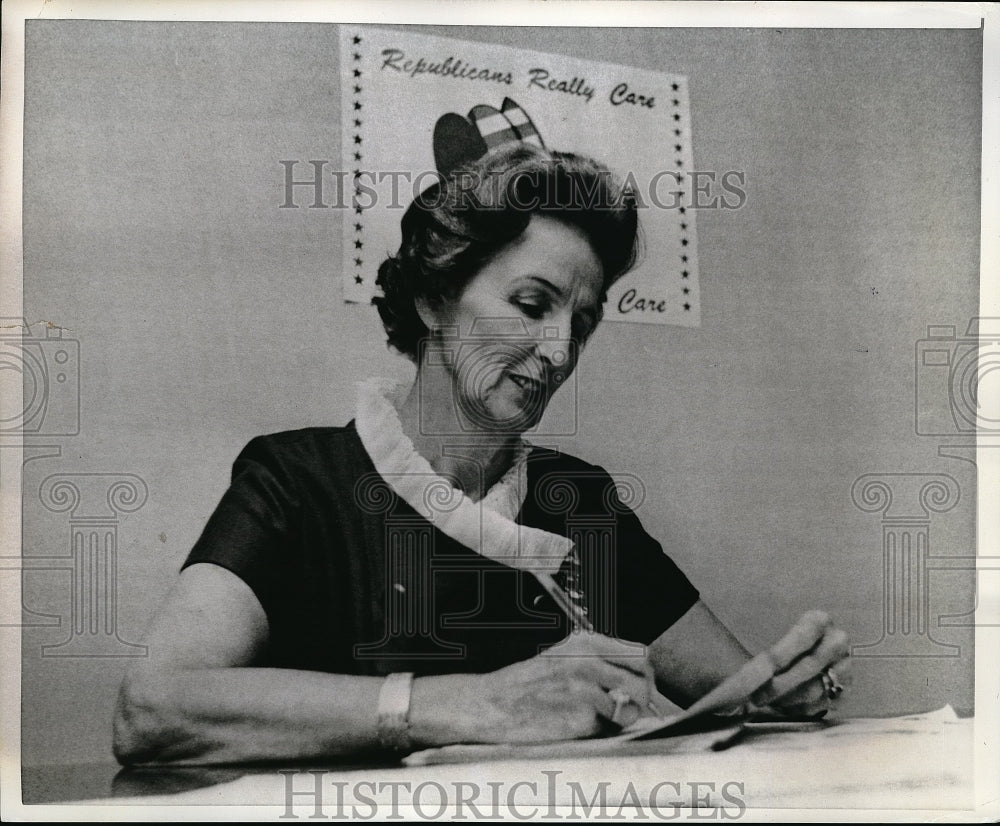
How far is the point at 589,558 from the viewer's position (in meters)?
2.66

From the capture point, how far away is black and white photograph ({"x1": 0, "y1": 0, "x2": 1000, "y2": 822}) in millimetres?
2623

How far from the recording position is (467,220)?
2.66 metres

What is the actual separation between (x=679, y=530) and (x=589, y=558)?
0.87ft

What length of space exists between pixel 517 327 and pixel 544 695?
1.00 metres

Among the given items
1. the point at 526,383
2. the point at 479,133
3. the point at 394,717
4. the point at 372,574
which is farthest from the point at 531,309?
the point at 394,717

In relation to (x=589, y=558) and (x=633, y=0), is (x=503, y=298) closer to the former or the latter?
(x=589, y=558)

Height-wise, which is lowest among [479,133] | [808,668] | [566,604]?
[808,668]

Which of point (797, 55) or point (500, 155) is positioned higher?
point (797, 55)

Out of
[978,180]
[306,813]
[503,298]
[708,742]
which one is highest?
[978,180]

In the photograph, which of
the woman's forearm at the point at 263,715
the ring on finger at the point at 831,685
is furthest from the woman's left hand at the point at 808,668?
the woman's forearm at the point at 263,715

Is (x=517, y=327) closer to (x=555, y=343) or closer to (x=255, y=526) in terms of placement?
(x=555, y=343)

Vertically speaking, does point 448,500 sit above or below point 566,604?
above

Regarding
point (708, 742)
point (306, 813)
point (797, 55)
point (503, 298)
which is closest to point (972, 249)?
point (797, 55)

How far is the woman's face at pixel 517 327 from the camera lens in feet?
8.70
